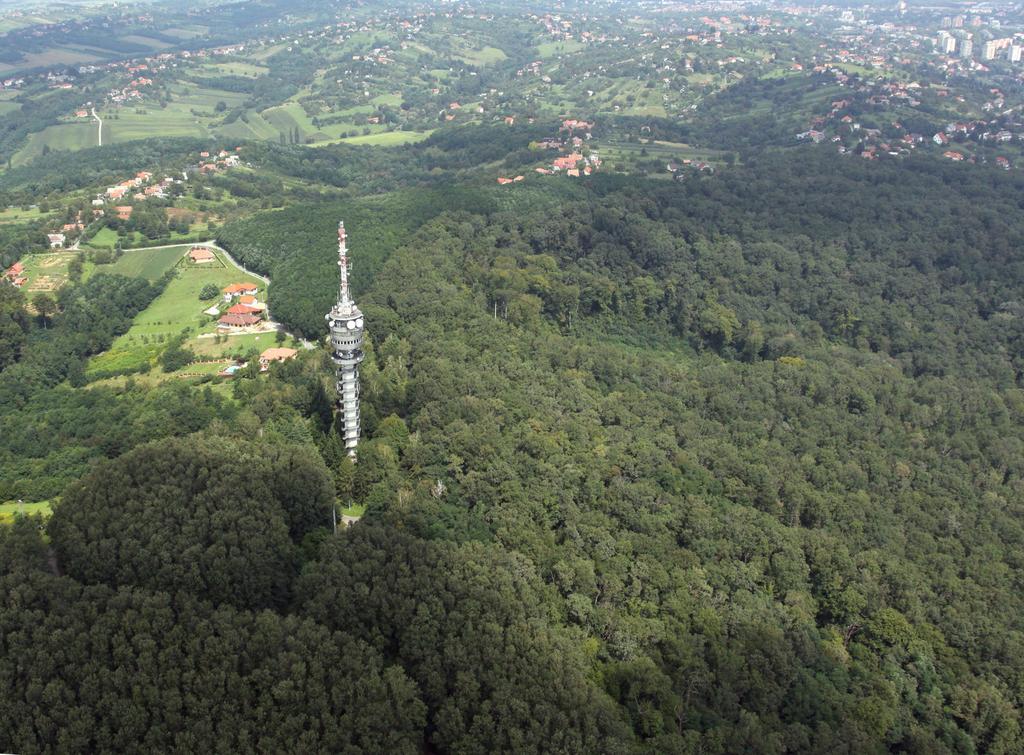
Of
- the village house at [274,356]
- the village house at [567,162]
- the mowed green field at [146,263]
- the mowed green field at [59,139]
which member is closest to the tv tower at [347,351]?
the village house at [274,356]

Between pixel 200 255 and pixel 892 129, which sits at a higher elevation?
pixel 892 129

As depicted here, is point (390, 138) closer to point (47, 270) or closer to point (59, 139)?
point (59, 139)

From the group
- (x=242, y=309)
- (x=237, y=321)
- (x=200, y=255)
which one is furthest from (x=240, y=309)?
(x=200, y=255)

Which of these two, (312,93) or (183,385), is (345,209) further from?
(312,93)

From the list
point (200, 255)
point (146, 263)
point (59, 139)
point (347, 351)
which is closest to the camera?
point (347, 351)

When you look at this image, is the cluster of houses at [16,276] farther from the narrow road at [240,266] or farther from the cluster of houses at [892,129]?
the cluster of houses at [892,129]

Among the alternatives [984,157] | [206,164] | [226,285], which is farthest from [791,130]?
[226,285]
